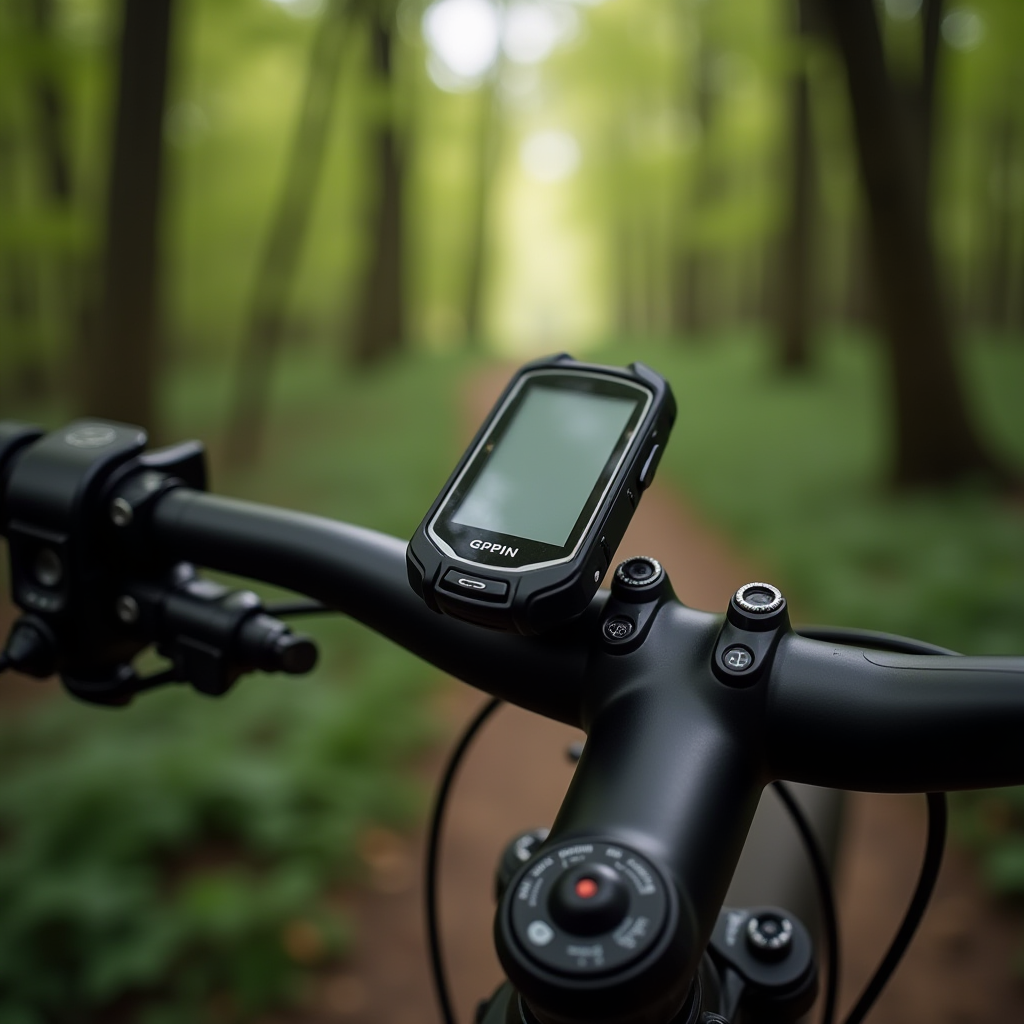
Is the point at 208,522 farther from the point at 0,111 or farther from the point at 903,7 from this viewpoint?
the point at 0,111

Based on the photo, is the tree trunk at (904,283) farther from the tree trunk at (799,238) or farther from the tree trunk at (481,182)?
the tree trunk at (481,182)

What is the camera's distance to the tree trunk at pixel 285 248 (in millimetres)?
9305

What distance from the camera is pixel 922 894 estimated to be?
91 centimetres

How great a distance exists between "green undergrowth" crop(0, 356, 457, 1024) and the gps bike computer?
2.54 meters

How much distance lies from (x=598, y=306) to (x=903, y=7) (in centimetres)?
3079

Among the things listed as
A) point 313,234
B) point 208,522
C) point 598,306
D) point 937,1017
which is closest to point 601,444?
point 208,522

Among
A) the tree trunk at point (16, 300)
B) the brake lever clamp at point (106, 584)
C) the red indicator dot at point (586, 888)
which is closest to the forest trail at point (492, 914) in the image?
the brake lever clamp at point (106, 584)

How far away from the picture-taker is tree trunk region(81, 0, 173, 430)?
699cm

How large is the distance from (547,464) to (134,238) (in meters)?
7.37

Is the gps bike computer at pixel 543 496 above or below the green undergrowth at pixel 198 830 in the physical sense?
above

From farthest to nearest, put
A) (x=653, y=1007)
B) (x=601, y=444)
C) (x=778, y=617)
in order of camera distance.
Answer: (x=601, y=444) < (x=778, y=617) < (x=653, y=1007)

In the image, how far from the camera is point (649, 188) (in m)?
21.4

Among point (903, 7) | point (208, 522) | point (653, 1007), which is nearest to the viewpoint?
point (653, 1007)

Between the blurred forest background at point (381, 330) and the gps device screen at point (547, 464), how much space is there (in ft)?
8.34
